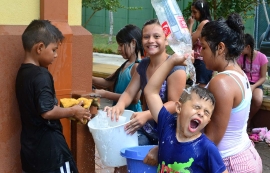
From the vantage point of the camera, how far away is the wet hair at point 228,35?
3145mm

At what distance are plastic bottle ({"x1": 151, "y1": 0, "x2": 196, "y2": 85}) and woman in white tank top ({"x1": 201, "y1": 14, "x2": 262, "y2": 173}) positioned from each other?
1.31 ft

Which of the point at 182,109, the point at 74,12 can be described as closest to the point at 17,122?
the point at 74,12

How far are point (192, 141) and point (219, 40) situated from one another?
676 millimetres

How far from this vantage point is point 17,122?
4426mm

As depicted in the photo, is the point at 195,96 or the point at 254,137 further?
the point at 254,137

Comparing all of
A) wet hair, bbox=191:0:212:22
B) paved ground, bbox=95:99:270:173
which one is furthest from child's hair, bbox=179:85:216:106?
wet hair, bbox=191:0:212:22

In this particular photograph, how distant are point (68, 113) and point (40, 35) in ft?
2.20

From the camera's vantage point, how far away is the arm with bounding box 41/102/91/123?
3848 millimetres

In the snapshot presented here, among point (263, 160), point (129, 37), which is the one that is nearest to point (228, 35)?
point (129, 37)

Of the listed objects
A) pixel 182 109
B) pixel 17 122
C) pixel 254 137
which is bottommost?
pixel 254 137

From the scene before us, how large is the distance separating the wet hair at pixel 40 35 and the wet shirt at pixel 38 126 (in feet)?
0.63

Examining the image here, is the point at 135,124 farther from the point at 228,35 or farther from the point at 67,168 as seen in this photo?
the point at 228,35

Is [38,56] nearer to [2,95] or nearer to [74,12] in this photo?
[2,95]

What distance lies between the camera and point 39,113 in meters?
3.84
